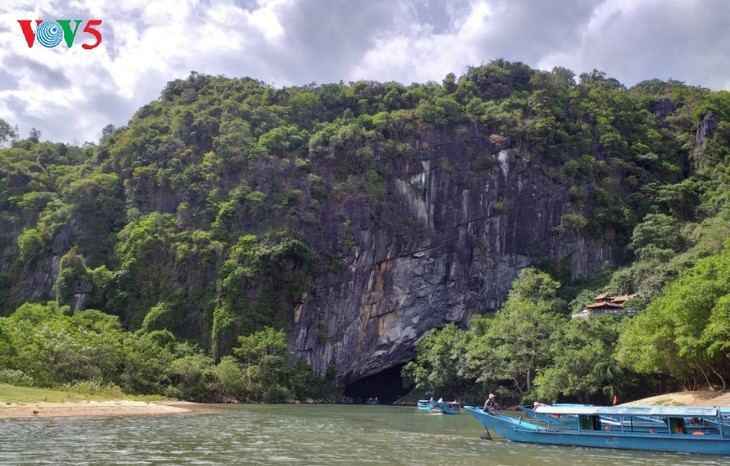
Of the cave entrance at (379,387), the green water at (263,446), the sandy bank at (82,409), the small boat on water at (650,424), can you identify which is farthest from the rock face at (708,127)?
the sandy bank at (82,409)

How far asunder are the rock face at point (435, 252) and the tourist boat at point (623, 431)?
106 ft

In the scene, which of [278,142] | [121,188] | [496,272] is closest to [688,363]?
[496,272]

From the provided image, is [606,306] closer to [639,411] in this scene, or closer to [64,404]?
[639,411]

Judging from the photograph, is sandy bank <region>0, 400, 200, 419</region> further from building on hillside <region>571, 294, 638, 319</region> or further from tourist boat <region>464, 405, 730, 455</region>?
building on hillside <region>571, 294, 638, 319</region>

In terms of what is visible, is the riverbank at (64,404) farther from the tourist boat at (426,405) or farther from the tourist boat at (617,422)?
the tourist boat at (617,422)

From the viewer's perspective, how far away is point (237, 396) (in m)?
43.8

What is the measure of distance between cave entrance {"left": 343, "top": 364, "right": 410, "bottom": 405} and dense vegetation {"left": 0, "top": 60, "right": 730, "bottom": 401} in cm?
1195

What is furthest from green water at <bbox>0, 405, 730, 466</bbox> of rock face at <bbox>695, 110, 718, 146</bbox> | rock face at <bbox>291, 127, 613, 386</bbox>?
rock face at <bbox>695, 110, 718, 146</bbox>

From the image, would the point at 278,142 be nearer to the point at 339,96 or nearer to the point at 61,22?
the point at 339,96

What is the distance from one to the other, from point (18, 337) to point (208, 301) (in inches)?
753

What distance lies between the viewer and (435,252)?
55.2 m

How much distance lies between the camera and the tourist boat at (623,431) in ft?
56.5

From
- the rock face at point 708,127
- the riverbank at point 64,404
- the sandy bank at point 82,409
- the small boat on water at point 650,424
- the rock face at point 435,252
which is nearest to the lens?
the small boat on water at point 650,424

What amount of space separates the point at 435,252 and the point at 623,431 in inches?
1456
